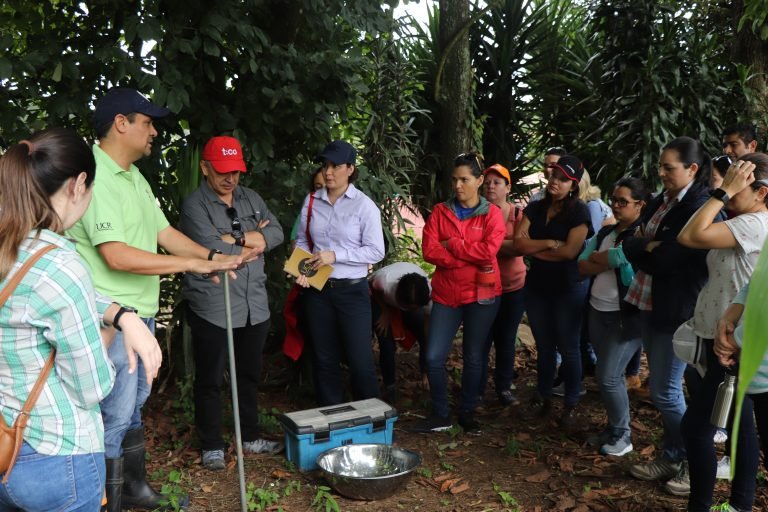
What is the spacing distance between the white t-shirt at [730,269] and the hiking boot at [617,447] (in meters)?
1.25

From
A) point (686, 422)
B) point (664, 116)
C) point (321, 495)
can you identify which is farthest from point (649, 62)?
point (321, 495)

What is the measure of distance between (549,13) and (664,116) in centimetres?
221

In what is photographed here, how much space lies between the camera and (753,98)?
5801 millimetres

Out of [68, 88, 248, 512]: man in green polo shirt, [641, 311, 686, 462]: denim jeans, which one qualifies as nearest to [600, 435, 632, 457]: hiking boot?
[641, 311, 686, 462]: denim jeans

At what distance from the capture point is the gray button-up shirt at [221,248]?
358 cm

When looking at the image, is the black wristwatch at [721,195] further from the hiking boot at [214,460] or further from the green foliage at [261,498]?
the hiking boot at [214,460]

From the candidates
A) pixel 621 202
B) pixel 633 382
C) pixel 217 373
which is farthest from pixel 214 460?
pixel 633 382

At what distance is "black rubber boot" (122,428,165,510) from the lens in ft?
10.4

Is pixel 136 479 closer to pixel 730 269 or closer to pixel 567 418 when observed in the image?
pixel 567 418

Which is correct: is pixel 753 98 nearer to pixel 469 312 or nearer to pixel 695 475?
pixel 469 312

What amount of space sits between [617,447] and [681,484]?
52cm

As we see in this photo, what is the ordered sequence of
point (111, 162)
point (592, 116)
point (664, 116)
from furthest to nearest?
point (592, 116), point (664, 116), point (111, 162)

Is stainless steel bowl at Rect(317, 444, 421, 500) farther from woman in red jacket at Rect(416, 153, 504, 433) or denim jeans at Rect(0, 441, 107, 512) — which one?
denim jeans at Rect(0, 441, 107, 512)

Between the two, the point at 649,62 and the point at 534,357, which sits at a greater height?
the point at 649,62
